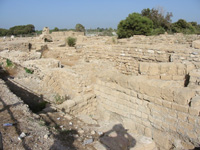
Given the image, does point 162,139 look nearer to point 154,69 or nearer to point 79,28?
point 154,69

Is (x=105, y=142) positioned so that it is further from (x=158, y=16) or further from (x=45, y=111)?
(x=158, y=16)

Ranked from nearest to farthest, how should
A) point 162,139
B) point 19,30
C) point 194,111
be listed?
point 194,111 < point 162,139 < point 19,30

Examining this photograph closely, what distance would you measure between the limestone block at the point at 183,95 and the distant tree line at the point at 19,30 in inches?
1986

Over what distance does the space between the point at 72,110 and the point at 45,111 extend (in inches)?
31.6

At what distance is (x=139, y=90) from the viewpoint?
4172mm

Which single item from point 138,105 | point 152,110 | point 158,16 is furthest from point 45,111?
point 158,16

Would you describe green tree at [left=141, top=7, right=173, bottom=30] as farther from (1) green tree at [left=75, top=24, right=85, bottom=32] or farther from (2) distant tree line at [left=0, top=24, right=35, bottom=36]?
(2) distant tree line at [left=0, top=24, right=35, bottom=36]

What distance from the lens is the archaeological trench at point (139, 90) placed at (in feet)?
11.2

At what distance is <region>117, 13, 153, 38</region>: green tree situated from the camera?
2286cm

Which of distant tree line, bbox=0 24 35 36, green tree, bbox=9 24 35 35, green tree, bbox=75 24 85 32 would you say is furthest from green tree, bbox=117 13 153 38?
green tree, bbox=9 24 35 35

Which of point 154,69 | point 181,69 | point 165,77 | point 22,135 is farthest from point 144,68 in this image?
point 22,135

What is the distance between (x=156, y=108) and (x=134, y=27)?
20.9 metres

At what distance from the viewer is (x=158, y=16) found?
108 feet

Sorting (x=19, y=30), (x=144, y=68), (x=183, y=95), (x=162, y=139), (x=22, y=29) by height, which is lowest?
(x=162, y=139)
